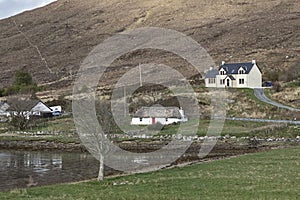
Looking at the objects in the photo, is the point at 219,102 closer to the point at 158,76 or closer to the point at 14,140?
the point at 14,140

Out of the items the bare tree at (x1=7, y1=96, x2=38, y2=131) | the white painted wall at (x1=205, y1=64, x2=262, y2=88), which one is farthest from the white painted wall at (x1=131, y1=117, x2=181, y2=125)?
the white painted wall at (x1=205, y1=64, x2=262, y2=88)

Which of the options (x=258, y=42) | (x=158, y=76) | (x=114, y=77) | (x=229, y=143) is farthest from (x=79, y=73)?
(x=229, y=143)

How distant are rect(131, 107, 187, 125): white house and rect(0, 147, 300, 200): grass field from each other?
40.0 metres

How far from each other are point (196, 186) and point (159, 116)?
48186 millimetres

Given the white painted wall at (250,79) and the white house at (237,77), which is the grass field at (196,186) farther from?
the white house at (237,77)

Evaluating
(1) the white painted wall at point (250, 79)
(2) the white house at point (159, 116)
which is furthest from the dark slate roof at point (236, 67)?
(2) the white house at point (159, 116)

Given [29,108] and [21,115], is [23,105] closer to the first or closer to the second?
[29,108]

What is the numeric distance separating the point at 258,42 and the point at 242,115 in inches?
4397

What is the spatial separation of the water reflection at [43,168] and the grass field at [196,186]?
677 cm

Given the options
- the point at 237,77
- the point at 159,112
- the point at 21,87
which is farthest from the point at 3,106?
the point at 237,77

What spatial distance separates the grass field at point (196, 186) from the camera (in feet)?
64.7

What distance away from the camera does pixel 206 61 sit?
161125 millimetres

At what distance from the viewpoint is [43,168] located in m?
38.8

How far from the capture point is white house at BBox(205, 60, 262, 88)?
99.6 metres
